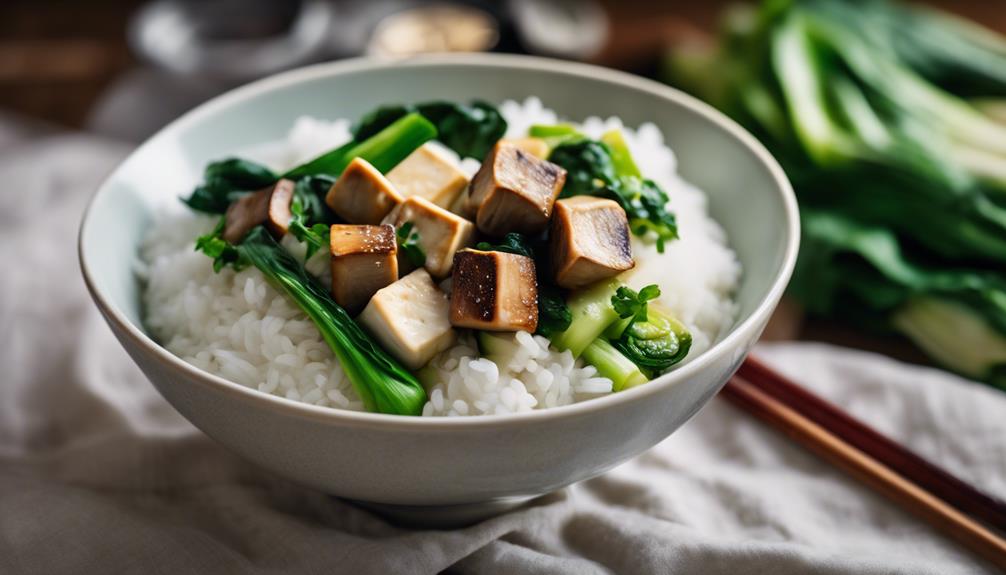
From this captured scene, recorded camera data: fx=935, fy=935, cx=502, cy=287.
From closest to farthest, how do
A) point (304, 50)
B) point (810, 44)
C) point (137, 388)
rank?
point (137, 388) → point (810, 44) → point (304, 50)

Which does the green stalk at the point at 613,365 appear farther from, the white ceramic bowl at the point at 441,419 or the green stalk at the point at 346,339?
the green stalk at the point at 346,339

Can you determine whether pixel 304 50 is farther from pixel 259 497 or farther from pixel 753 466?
pixel 753 466

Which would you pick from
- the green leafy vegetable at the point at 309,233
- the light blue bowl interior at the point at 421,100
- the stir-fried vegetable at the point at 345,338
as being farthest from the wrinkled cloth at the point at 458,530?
the green leafy vegetable at the point at 309,233

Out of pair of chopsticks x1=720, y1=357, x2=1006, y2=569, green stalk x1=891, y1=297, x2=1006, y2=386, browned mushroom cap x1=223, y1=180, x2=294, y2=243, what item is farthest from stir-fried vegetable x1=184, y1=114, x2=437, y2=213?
green stalk x1=891, y1=297, x2=1006, y2=386

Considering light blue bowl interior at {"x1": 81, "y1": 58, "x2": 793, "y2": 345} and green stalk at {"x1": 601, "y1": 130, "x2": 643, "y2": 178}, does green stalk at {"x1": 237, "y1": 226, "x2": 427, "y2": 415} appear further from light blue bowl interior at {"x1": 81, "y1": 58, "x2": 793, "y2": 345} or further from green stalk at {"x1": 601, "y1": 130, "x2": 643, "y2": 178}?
green stalk at {"x1": 601, "y1": 130, "x2": 643, "y2": 178}

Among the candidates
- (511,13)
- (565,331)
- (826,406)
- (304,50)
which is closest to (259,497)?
(565,331)
